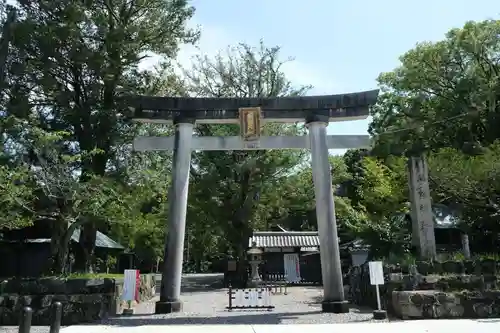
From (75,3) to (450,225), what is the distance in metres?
21.0

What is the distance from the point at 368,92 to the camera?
1352 cm

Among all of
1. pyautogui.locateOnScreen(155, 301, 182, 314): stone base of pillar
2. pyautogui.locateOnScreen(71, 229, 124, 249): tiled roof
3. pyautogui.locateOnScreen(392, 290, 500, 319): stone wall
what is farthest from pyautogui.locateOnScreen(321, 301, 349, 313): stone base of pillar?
pyautogui.locateOnScreen(71, 229, 124, 249): tiled roof

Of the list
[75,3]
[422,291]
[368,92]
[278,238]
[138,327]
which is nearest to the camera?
[138,327]

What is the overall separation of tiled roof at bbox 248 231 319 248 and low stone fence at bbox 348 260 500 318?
15.1 metres

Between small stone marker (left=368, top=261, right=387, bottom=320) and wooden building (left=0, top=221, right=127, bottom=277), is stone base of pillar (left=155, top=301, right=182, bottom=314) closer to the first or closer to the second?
small stone marker (left=368, top=261, right=387, bottom=320)

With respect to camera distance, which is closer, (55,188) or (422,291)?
(422,291)

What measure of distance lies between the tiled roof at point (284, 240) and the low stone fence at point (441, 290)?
1509 cm

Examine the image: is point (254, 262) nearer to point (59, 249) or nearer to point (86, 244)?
point (86, 244)

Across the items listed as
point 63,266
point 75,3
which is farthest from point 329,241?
point 75,3

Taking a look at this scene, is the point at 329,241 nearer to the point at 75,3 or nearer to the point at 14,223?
the point at 14,223

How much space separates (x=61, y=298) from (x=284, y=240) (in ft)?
67.4

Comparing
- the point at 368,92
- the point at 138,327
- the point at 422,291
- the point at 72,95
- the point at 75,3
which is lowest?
the point at 138,327

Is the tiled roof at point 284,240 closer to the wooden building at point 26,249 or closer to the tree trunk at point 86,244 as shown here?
the wooden building at point 26,249

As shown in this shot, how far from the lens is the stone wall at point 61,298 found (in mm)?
10953
